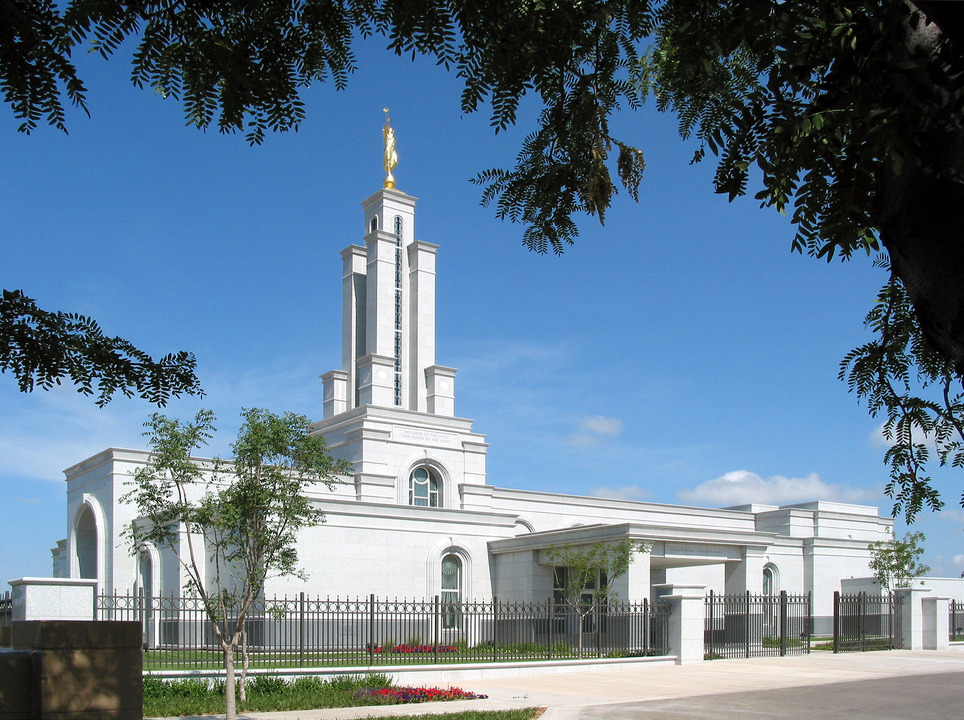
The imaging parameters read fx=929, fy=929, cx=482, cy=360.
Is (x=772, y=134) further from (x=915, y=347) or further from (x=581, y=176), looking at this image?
(x=915, y=347)

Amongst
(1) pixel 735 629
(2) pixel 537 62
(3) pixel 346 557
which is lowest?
(1) pixel 735 629

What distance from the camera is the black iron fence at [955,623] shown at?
30906mm

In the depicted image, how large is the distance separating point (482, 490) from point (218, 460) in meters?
26.3

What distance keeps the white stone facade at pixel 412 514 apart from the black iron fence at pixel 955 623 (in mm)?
4715

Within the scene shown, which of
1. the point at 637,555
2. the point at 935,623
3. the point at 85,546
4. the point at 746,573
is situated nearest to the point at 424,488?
the point at 637,555

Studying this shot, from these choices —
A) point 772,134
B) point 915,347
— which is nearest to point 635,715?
point 915,347

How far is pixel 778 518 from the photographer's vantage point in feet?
176

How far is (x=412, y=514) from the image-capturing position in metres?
35.3

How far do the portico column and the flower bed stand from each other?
20.4 metres

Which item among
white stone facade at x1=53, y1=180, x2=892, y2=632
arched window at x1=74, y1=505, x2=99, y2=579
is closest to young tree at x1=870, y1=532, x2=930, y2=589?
white stone facade at x1=53, y1=180, x2=892, y2=632

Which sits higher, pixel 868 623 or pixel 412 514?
pixel 412 514

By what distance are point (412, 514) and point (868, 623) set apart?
16270 millimetres

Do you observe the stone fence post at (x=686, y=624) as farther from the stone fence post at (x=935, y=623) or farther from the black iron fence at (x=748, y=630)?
the stone fence post at (x=935, y=623)

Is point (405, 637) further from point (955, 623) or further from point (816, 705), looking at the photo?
point (955, 623)
